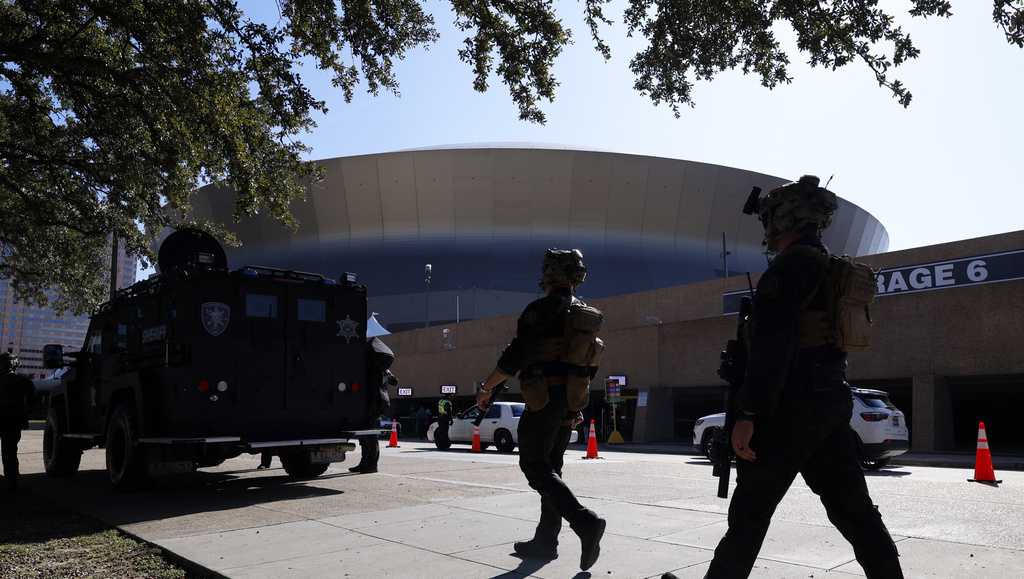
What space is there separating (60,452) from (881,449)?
1382 centimetres

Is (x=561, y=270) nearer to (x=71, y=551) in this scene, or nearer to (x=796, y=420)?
(x=796, y=420)

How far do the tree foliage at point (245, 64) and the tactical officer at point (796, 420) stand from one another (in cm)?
370

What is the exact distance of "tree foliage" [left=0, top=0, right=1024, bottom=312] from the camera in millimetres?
7488

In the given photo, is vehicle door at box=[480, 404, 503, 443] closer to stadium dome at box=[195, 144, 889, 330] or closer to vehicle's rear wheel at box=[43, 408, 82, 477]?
vehicle's rear wheel at box=[43, 408, 82, 477]

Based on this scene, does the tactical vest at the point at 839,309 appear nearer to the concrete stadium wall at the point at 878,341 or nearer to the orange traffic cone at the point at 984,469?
the orange traffic cone at the point at 984,469

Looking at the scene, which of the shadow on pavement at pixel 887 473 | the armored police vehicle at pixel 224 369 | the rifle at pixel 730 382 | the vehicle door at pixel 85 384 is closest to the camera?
the rifle at pixel 730 382

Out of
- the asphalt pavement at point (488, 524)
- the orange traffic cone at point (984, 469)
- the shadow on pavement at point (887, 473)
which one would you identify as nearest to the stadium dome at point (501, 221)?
the shadow on pavement at point (887, 473)

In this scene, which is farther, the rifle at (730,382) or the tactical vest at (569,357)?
the tactical vest at (569,357)

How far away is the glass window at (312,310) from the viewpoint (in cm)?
968

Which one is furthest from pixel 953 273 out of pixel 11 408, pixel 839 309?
pixel 11 408

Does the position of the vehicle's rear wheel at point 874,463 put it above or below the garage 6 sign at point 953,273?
below

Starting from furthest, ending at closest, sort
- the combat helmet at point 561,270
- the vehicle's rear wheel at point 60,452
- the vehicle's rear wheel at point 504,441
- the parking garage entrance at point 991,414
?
the parking garage entrance at point 991,414 → the vehicle's rear wheel at point 504,441 → the vehicle's rear wheel at point 60,452 → the combat helmet at point 561,270

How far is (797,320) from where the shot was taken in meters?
3.30

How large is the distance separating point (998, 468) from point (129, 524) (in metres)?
17.3
